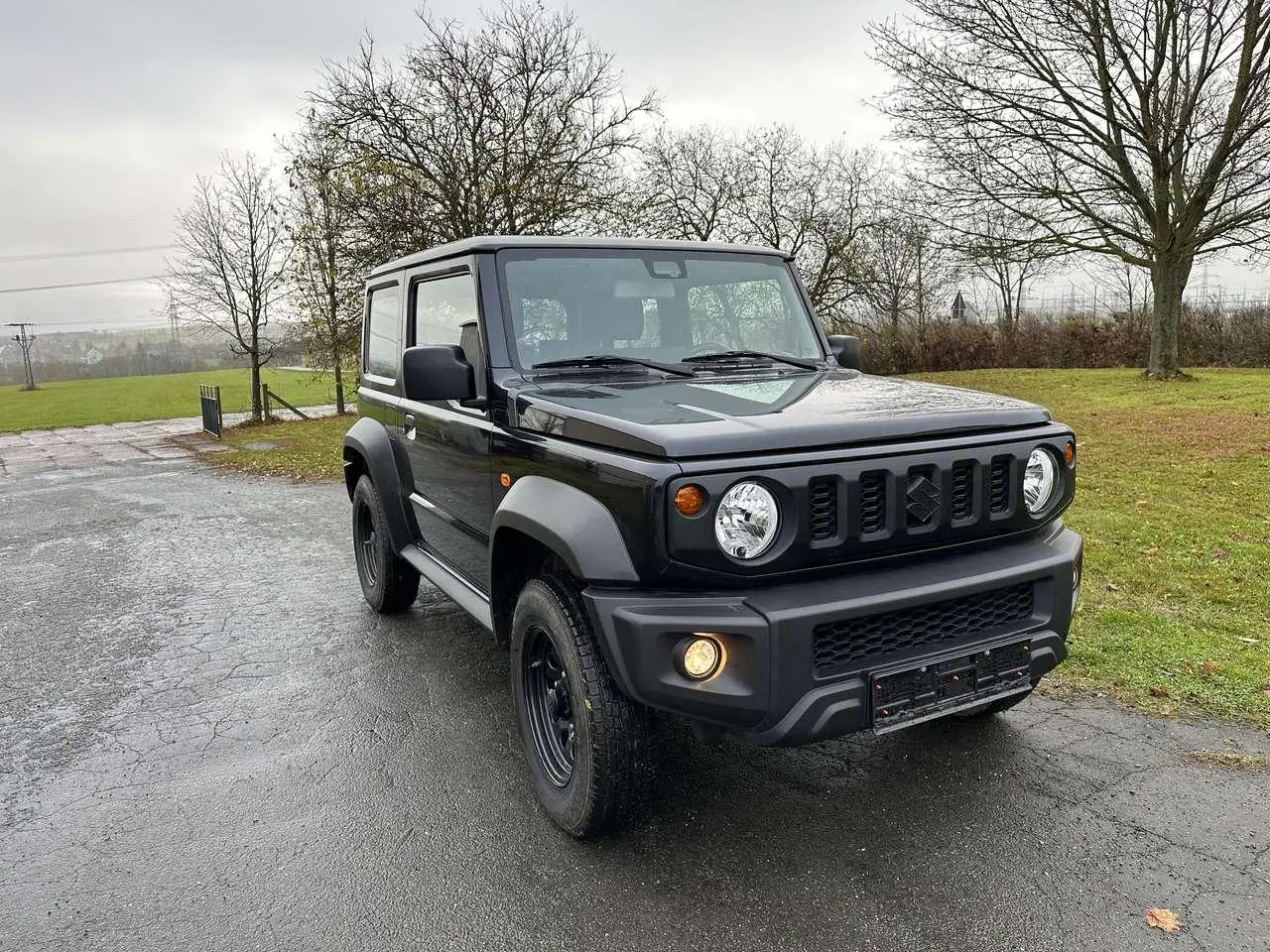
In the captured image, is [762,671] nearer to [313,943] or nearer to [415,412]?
[313,943]

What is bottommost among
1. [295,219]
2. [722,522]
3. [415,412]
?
[722,522]

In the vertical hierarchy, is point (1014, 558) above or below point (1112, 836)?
above

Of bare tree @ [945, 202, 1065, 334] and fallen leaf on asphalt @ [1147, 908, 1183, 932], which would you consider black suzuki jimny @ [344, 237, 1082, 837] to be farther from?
bare tree @ [945, 202, 1065, 334]

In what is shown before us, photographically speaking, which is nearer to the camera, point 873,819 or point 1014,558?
point 1014,558

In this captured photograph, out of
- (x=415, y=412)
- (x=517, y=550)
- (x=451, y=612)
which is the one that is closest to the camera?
(x=517, y=550)

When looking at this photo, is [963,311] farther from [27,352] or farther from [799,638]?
[27,352]

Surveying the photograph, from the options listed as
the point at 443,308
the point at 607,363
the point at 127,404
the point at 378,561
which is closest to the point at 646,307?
the point at 607,363

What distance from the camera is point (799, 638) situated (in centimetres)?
234

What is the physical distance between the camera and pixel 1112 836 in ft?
9.18

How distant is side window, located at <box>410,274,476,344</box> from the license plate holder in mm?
2182

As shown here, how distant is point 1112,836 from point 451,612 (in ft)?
12.3

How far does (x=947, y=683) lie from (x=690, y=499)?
39.2 inches

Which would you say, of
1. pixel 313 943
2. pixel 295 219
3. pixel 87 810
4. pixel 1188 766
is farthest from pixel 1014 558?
pixel 295 219

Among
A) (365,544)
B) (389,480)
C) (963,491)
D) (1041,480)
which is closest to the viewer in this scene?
(963,491)
